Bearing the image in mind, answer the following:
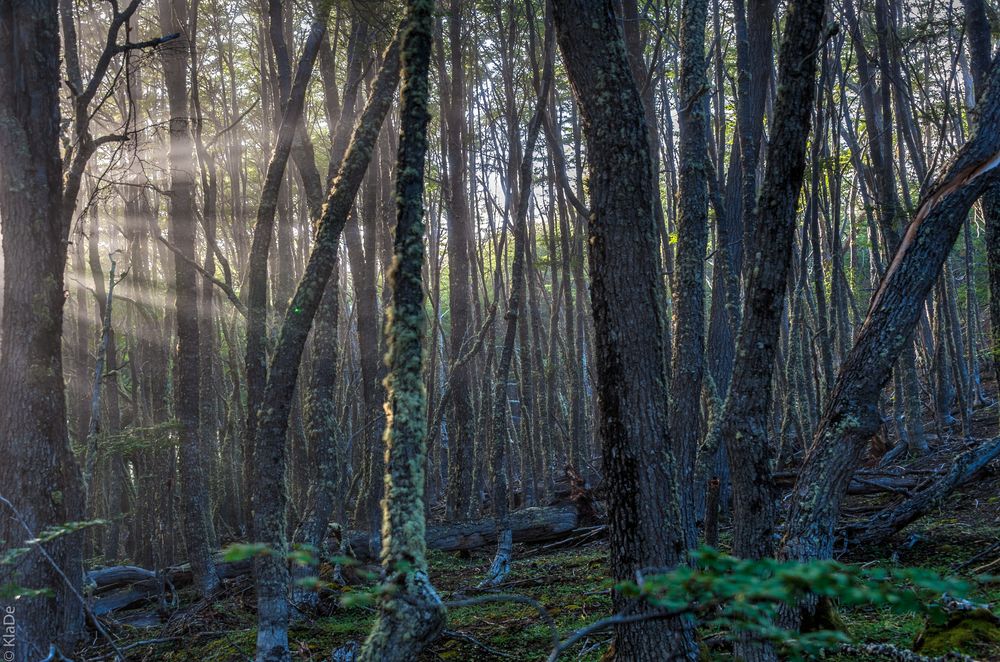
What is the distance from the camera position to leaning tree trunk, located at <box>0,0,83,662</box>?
183 inches

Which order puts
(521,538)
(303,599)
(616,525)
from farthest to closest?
(521,538), (303,599), (616,525)

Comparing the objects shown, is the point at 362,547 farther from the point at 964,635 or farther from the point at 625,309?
the point at 964,635

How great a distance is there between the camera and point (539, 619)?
6457mm

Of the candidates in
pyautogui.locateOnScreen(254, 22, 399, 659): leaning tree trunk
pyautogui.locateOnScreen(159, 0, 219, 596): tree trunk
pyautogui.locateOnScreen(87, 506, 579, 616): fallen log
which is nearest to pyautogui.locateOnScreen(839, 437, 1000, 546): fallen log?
pyautogui.locateOnScreen(87, 506, 579, 616): fallen log

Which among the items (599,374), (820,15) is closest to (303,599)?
(599,374)

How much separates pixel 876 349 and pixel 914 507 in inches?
134

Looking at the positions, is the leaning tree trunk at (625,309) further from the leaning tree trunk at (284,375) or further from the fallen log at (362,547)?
the fallen log at (362,547)

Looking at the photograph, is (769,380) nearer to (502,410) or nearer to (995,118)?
(995,118)

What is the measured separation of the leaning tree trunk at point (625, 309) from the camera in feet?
11.5

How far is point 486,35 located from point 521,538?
38.7 feet

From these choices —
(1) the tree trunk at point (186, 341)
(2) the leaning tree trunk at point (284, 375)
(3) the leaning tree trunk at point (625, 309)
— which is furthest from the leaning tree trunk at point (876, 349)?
(1) the tree trunk at point (186, 341)

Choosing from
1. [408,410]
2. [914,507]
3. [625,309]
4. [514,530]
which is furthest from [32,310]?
[514,530]

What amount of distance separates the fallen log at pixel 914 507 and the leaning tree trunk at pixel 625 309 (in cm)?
423

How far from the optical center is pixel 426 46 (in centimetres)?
389
